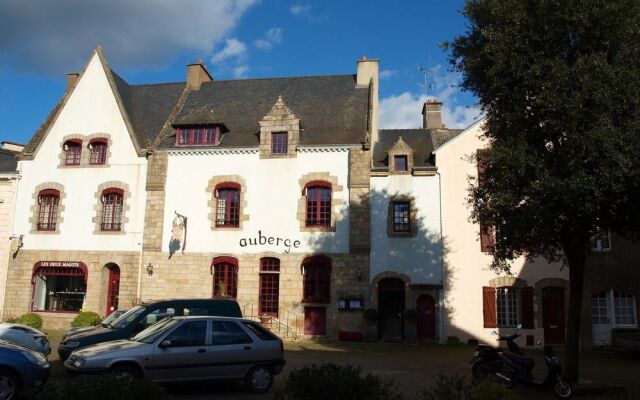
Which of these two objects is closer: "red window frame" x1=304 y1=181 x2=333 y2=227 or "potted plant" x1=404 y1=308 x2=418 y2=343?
"potted plant" x1=404 y1=308 x2=418 y2=343

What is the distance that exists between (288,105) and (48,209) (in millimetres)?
12021

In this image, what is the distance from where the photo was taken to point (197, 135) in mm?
23844

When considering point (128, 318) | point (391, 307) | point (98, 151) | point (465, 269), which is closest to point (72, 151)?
point (98, 151)

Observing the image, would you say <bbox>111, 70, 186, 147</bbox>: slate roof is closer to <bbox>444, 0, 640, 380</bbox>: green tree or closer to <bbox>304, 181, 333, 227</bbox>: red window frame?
<bbox>304, 181, 333, 227</bbox>: red window frame

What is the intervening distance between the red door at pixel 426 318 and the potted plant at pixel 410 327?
0.37 m

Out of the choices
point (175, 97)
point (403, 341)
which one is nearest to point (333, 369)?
point (403, 341)

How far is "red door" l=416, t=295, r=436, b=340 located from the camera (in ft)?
68.4

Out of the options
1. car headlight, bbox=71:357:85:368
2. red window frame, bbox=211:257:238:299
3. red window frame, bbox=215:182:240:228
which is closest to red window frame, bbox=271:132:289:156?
red window frame, bbox=215:182:240:228

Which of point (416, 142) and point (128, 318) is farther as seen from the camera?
point (416, 142)

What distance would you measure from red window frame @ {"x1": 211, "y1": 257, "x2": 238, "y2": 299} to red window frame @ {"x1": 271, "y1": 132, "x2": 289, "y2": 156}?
4.96m

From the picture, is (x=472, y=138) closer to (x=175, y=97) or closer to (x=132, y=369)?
(x=175, y=97)

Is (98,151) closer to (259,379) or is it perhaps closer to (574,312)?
(259,379)

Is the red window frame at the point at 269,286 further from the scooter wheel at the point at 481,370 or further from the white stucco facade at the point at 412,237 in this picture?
the scooter wheel at the point at 481,370

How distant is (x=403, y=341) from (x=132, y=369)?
13316 mm
